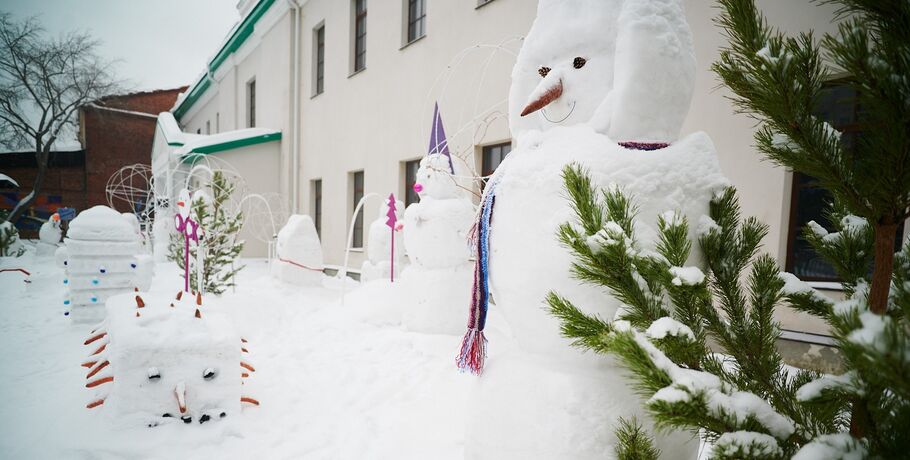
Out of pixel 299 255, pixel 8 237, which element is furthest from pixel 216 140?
pixel 8 237

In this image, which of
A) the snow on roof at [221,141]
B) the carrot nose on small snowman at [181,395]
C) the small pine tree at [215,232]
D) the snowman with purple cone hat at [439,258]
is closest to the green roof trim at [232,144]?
the snow on roof at [221,141]

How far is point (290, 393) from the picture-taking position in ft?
10.0

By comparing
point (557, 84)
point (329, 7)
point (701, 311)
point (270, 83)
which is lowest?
point (701, 311)

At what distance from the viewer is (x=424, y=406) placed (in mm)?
2824

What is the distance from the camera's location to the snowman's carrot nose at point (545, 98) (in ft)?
5.04

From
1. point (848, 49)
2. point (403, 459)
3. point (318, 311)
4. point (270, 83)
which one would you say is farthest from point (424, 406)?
point (270, 83)

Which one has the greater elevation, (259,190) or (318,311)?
(259,190)

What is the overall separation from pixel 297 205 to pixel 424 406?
9.67 m

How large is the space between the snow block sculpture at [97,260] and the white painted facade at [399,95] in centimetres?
340

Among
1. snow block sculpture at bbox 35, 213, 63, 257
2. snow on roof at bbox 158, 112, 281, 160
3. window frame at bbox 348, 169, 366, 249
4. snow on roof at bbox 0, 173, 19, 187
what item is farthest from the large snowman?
snow on roof at bbox 158, 112, 281, 160

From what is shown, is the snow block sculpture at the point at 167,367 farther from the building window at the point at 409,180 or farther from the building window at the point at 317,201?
the building window at the point at 317,201

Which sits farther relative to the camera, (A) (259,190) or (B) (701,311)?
(A) (259,190)

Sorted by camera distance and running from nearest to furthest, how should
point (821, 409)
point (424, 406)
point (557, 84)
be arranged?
point (821, 409)
point (557, 84)
point (424, 406)

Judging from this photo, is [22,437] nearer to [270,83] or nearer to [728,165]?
[728,165]
